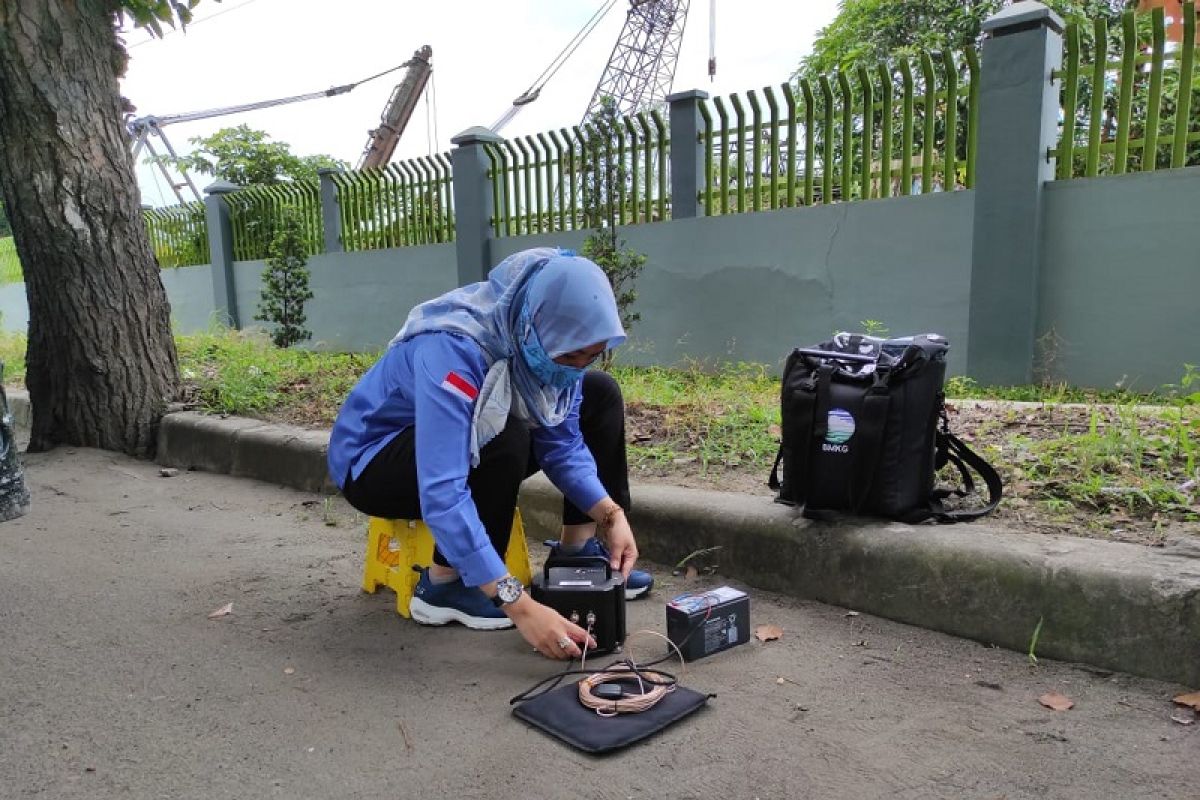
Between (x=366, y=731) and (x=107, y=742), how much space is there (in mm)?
496

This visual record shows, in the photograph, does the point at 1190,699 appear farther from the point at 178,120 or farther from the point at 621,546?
the point at 178,120

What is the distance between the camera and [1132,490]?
2.19 meters

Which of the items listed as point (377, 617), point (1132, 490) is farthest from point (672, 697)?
point (1132, 490)

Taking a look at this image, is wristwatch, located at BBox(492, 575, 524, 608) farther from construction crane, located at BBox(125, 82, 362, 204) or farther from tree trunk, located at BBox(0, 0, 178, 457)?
construction crane, located at BBox(125, 82, 362, 204)

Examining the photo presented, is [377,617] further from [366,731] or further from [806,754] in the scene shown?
[806,754]

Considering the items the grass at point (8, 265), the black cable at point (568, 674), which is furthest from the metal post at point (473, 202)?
the grass at point (8, 265)

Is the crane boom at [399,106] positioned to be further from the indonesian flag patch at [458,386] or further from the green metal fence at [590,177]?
the indonesian flag patch at [458,386]

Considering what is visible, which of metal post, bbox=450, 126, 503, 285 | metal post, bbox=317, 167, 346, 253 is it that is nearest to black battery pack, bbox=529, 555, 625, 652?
metal post, bbox=450, 126, 503, 285

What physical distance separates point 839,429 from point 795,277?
443 centimetres

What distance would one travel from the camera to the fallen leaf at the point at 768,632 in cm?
204

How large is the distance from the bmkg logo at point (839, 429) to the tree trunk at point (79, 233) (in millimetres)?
3767

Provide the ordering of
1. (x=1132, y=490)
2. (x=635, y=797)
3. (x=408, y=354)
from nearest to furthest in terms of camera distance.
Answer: (x=635, y=797) < (x=408, y=354) < (x=1132, y=490)

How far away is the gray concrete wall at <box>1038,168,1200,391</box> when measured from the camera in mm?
4707

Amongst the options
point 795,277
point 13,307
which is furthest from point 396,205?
point 13,307
